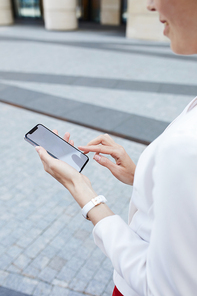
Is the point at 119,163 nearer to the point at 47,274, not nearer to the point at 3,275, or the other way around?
the point at 47,274

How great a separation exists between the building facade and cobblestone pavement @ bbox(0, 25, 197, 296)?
14.7 feet

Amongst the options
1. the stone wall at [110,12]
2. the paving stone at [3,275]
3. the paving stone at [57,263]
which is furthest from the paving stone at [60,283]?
the stone wall at [110,12]

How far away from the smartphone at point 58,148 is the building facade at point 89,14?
12963 millimetres

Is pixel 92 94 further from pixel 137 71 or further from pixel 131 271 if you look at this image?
pixel 131 271

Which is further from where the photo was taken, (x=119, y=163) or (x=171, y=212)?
(x=119, y=163)

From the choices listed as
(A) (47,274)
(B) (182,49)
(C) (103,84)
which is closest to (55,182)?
(A) (47,274)

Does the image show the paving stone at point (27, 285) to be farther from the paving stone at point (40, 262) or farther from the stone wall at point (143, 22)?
the stone wall at point (143, 22)

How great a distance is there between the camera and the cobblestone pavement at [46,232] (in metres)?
2.21

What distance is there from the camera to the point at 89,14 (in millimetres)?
24562

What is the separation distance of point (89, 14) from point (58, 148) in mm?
25965

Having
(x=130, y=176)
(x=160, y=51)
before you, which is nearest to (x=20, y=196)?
(x=130, y=176)

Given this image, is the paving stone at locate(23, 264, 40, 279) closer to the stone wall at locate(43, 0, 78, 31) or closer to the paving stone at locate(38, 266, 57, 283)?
the paving stone at locate(38, 266, 57, 283)

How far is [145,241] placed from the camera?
97 centimetres

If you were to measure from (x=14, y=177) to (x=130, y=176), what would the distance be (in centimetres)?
244
